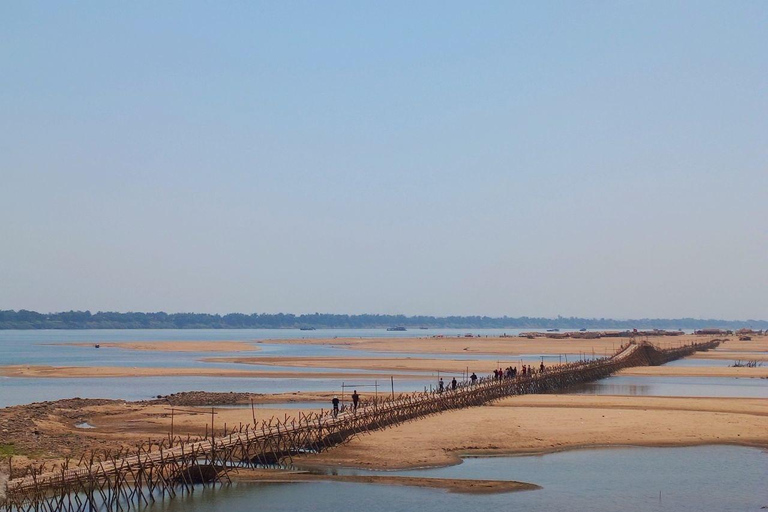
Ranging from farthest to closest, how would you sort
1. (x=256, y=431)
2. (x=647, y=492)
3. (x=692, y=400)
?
(x=692, y=400)
(x=256, y=431)
(x=647, y=492)

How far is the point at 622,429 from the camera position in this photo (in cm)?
3797

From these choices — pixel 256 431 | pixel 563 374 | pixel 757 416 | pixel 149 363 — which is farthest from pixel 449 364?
pixel 256 431

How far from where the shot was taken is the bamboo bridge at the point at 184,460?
24.5 metres

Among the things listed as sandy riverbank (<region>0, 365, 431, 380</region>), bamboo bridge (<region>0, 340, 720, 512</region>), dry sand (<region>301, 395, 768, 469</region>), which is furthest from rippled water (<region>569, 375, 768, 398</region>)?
sandy riverbank (<region>0, 365, 431, 380</region>)

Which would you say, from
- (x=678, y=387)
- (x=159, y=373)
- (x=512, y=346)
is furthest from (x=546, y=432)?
(x=512, y=346)

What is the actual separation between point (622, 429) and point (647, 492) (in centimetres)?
1101

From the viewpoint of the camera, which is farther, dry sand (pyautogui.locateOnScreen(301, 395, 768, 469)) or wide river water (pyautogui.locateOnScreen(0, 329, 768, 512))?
dry sand (pyautogui.locateOnScreen(301, 395, 768, 469))

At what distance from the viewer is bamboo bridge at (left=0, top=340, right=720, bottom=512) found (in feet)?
80.4

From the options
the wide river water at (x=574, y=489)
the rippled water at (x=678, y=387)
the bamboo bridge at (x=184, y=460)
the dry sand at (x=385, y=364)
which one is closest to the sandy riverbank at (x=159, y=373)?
the dry sand at (x=385, y=364)

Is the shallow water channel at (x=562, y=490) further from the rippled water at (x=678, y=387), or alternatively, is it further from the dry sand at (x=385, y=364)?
the dry sand at (x=385, y=364)

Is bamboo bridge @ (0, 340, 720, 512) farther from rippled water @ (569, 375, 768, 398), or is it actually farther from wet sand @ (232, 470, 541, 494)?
rippled water @ (569, 375, 768, 398)

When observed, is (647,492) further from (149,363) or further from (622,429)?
(149,363)

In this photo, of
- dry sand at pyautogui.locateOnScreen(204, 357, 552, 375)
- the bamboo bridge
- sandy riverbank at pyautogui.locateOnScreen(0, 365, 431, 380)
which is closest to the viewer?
the bamboo bridge

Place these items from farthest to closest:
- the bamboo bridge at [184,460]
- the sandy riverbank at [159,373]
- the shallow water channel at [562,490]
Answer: the sandy riverbank at [159,373], the shallow water channel at [562,490], the bamboo bridge at [184,460]
